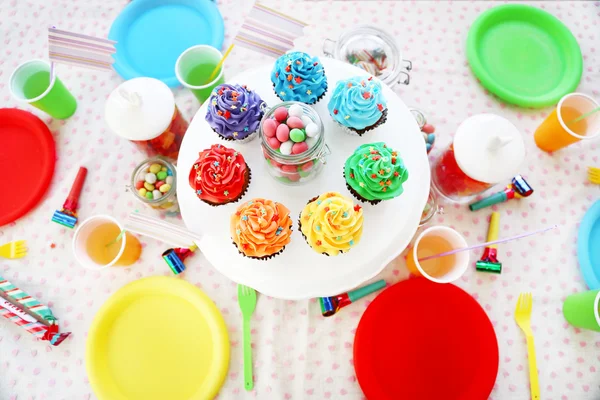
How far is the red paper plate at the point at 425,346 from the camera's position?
3.21 ft

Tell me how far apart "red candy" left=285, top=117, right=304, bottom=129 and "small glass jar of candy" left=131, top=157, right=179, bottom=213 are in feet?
1.50

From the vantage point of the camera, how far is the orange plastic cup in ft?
3.58

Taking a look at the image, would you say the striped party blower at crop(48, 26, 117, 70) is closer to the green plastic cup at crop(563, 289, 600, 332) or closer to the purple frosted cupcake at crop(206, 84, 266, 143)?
the purple frosted cupcake at crop(206, 84, 266, 143)

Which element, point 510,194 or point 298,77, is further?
point 510,194

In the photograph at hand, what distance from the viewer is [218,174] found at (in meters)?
0.80

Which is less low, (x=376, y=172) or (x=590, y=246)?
(x=376, y=172)

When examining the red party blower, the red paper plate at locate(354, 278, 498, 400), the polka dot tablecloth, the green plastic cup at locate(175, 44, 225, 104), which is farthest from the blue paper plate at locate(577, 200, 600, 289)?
the red party blower

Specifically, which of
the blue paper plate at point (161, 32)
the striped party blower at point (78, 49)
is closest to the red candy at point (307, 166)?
the striped party blower at point (78, 49)

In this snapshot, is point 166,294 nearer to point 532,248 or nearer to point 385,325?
point 385,325

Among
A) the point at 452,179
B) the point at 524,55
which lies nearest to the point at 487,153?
the point at 452,179

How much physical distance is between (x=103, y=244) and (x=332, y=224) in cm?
69

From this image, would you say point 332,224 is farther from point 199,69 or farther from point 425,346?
point 199,69

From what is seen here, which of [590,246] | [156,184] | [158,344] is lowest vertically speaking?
[158,344]

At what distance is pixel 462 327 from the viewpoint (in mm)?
1021
